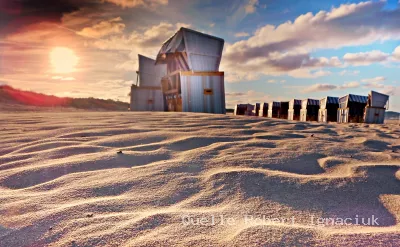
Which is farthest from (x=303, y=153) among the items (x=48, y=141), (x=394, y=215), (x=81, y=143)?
(x=48, y=141)

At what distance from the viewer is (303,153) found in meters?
2.36

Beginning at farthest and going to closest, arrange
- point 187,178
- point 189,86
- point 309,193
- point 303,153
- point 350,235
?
point 189,86, point 303,153, point 187,178, point 309,193, point 350,235

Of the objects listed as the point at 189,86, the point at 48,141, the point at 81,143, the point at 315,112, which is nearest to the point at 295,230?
the point at 81,143

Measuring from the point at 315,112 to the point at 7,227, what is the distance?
1482 cm

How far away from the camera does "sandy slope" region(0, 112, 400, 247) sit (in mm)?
1119

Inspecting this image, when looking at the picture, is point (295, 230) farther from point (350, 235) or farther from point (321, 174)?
point (321, 174)

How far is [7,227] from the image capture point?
3.84 ft

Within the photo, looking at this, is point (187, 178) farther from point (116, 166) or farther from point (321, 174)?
point (321, 174)

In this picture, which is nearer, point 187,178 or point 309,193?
point 309,193

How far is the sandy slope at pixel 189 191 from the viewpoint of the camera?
3.67ft

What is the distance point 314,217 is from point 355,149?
5.44 ft

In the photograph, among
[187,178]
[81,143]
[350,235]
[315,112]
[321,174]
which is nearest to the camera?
[350,235]

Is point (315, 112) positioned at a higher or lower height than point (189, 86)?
lower

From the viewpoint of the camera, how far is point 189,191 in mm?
1553
